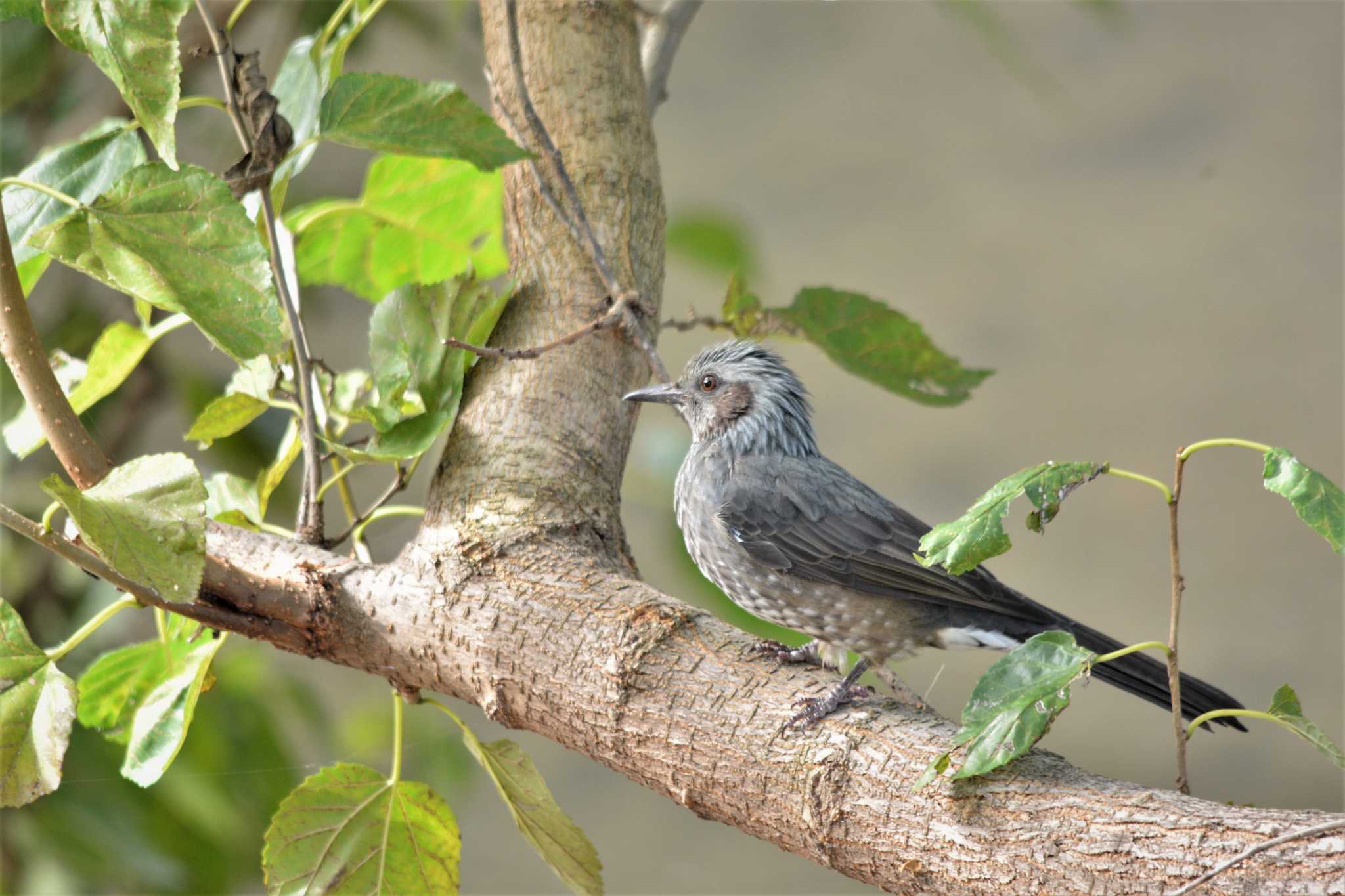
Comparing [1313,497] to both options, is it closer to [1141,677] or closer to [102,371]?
[1141,677]

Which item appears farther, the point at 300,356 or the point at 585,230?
the point at 585,230

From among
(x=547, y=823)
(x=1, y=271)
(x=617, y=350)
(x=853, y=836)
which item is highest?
(x=617, y=350)

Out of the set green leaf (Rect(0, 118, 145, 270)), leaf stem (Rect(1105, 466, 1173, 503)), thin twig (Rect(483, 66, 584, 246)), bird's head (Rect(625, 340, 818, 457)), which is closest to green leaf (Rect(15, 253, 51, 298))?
green leaf (Rect(0, 118, 145, 270))

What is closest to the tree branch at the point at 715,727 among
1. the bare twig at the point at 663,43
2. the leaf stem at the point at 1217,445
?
the leaf stem at the point at 1217,445

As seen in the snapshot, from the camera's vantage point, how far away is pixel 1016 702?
3.74ft

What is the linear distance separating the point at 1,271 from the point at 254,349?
11.6 inches

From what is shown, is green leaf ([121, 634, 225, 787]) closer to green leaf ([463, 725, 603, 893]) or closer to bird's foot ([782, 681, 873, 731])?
green leaf ([463, 725, 603, 893])

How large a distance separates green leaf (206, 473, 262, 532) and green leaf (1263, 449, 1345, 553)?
1310mm

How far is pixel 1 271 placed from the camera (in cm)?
132

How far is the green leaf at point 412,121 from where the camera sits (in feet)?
4.96

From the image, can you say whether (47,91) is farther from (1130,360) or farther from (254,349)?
(1130,360)

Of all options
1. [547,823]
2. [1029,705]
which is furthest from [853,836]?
[547,823]

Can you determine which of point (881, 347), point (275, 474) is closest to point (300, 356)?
point (275, 474)

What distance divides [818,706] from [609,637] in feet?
0.86
